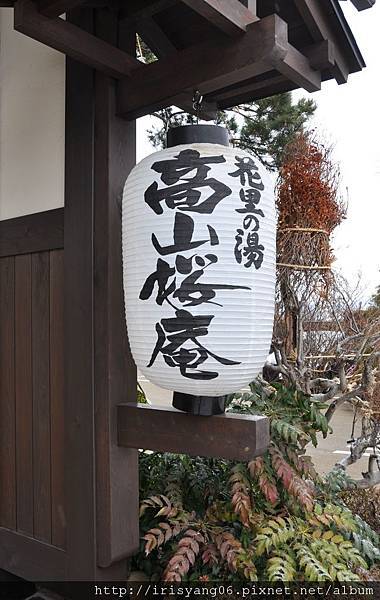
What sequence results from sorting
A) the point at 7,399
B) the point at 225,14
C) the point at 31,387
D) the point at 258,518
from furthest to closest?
the point at 7,399 < the point at 31,387 < the point at 258,518 < the point at 225,14

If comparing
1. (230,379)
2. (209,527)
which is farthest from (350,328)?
(230,379)

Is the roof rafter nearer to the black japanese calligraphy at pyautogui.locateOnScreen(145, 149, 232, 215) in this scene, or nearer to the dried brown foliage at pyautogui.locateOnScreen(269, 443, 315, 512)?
the black japanese calligraphy at pyautogui.locateOnScreen(145, 149, 232, 215)

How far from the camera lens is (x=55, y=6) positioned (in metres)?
1.53

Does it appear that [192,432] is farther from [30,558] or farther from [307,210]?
[307,210]

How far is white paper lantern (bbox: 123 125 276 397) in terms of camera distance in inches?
60.7

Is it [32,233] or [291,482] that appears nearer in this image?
[291,482]

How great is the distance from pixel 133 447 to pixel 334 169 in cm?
203

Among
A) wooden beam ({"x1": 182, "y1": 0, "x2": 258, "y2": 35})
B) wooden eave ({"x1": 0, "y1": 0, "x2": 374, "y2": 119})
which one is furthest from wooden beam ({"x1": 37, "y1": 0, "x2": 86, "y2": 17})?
wooden beam ({"x1": 182, "y1": 0, "x2": 258, "y2": 35})

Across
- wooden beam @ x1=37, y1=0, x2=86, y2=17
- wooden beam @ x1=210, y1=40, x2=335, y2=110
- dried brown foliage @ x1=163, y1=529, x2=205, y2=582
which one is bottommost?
dried brown foliage @ x1=163, y1=529, x2=205, y2=582

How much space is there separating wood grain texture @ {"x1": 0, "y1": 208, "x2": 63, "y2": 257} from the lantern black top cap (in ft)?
2.19

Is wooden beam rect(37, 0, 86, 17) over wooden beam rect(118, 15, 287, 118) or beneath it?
over

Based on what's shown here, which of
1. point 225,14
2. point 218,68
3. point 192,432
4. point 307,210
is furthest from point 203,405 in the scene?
point 307,210

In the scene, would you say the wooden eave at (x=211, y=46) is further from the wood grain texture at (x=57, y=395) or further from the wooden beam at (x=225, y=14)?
the wood grain texture at (x=57, y=395)

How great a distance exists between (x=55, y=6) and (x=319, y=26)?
102cm
